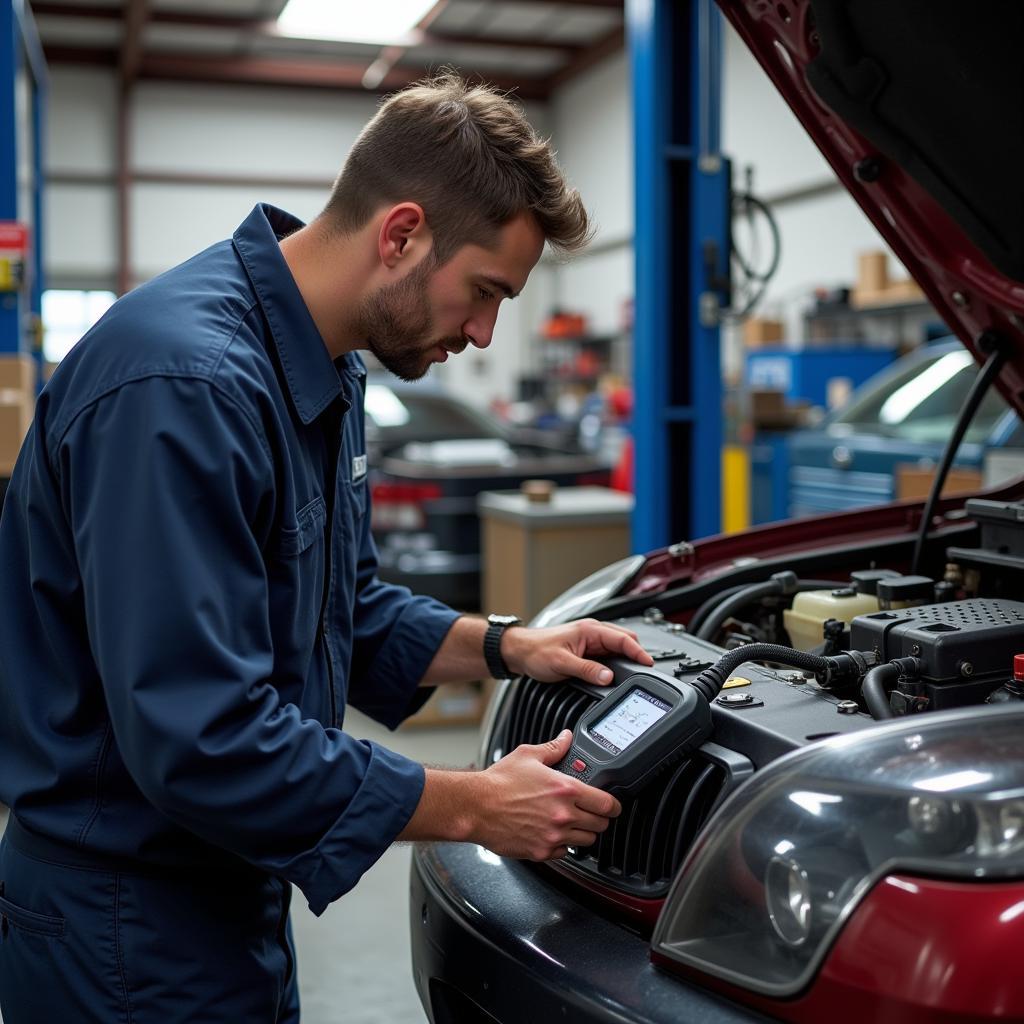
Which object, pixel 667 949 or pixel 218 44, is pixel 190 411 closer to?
pixel 667 949

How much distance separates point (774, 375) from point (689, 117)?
5.49m

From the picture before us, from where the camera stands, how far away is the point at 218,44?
43.1 feet

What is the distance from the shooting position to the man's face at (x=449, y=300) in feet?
4.39

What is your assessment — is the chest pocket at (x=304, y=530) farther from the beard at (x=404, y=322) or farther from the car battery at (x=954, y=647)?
the car battery at (x=954, y=647)

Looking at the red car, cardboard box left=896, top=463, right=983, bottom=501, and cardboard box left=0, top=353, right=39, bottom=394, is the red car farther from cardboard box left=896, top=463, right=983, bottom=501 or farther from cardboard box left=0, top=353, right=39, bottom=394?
cardboard box left=0, top=353, right=39, bottom=394

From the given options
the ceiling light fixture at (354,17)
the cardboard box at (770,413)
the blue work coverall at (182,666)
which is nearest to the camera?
the blue work coverall at (182,666)

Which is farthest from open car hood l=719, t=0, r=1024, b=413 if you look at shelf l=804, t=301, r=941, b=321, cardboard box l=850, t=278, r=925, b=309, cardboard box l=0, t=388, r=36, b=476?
shelf l=804, t=301, r=941, b=321

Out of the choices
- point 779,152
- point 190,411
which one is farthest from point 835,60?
point 779,152

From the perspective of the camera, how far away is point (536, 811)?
125 cm

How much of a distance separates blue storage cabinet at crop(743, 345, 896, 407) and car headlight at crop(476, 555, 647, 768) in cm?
711

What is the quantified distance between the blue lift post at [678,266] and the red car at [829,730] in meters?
1.83

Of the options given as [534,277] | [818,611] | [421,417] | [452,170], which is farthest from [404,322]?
[534,277]

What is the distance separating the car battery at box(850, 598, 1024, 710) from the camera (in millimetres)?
1369

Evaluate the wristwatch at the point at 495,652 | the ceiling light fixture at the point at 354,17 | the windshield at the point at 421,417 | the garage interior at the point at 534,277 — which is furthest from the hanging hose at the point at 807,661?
the ceiling light fixture at the point at 354,17
